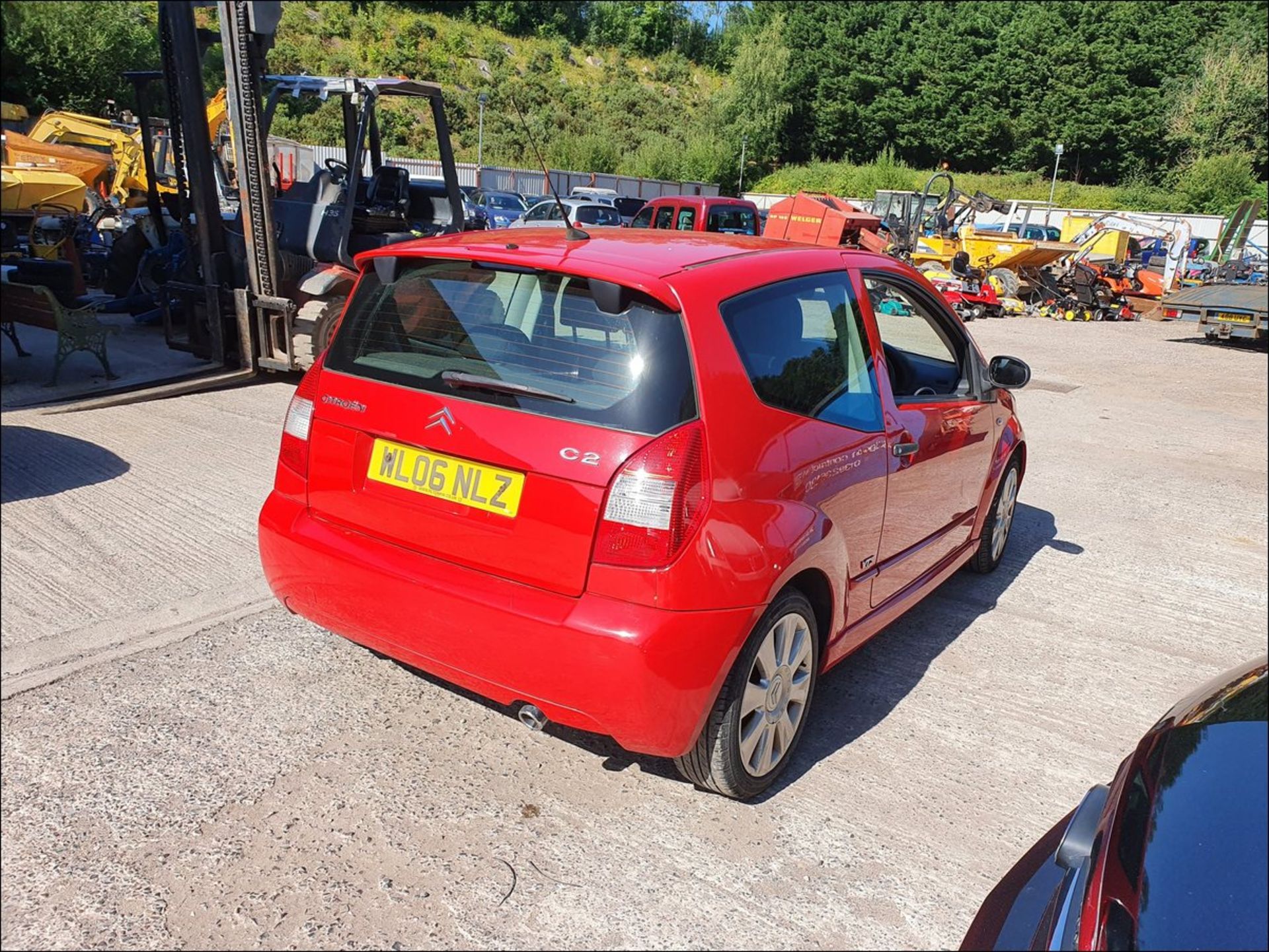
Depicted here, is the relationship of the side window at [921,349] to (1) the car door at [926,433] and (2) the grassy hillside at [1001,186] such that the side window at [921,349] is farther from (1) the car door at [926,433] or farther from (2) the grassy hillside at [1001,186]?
(2) the grassy hillside at [1001,186]

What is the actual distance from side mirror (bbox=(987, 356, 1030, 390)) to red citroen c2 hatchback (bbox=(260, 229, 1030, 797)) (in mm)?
1358

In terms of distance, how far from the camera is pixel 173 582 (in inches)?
138

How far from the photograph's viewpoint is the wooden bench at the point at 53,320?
16.8 ft

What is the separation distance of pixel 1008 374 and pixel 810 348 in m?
1.70

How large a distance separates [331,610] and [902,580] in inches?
84.0

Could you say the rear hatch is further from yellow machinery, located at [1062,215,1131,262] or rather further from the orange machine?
yellow machinery, located at [1062,215,1131,262]

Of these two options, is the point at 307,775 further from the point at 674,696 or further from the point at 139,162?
the point at 139,162

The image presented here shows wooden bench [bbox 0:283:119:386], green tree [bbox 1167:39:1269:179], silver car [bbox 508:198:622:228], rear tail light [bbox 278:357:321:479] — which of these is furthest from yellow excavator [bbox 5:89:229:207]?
green tree [bbox 1167:39:1269:179]

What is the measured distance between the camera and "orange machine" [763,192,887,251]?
20.3 metres

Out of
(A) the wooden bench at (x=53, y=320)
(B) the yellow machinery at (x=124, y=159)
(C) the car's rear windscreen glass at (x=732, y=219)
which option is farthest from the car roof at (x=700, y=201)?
(A) the wooden bench at (x=53, y=320)

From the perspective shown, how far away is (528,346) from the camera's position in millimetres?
2596

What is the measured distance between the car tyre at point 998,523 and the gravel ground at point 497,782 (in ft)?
1.70

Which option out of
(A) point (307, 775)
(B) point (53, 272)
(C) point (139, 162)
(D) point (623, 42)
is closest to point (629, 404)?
(A) point (307, 775)

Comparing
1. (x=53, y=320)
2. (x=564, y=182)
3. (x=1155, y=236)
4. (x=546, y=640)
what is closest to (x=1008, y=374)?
(x=546, y=640)
